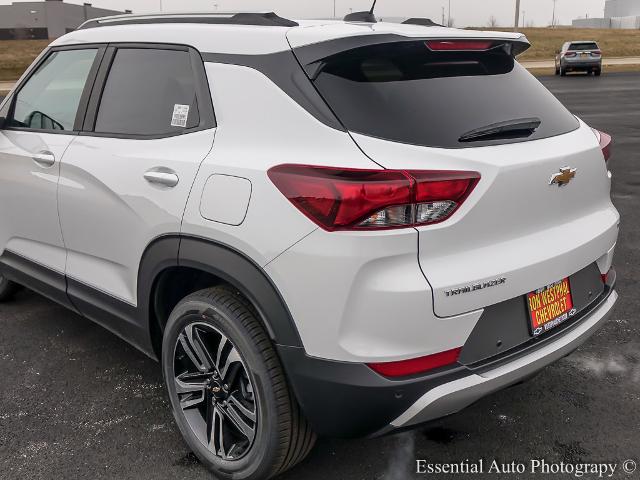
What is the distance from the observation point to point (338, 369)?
7.20 ft

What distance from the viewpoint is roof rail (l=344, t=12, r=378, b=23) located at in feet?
9.55

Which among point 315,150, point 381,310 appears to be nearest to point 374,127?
point 315,150

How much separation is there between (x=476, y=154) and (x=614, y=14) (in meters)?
162

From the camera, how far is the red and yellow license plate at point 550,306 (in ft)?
8.01

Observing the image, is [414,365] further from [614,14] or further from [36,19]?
[614,14]

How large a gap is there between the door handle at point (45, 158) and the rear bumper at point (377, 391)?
178 cm

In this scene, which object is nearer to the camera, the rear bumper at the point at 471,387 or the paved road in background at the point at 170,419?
the rear bumper at the point at 471,387

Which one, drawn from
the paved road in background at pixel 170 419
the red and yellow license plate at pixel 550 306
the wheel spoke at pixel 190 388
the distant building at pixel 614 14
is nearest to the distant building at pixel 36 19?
the paved road in background at pixel 170 419

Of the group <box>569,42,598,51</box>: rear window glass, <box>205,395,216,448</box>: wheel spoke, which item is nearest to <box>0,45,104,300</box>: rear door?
<box>205,395,216,448</box>: wheel spoke

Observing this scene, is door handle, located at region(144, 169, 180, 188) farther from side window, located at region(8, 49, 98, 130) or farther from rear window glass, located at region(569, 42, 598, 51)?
rear window glass, located at region(569, 42, 598, 51)

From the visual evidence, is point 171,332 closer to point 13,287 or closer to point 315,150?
point 315,150

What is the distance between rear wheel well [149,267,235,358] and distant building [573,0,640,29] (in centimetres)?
12737

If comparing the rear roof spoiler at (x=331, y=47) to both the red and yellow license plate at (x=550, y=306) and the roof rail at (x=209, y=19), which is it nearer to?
the roof rail at (x=209, y=19)

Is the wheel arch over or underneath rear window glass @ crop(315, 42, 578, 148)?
underneath
